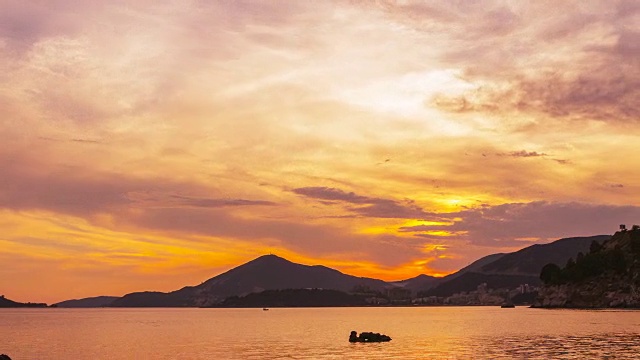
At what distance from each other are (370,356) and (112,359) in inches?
1846

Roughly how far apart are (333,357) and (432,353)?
59.2ft

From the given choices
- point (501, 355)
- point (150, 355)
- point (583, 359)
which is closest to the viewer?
point (583, 359)

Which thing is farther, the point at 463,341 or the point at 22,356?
the point at 463,341

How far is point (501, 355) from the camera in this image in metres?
113

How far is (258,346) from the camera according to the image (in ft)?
480

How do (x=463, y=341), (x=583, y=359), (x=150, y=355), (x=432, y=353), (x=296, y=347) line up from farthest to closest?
(x=463, y=341) < (x=296, y=347) < (x=150, y=355) < (x=432, y=353) < (x=583, y=359)

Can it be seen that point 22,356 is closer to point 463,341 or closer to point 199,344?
point 199,344

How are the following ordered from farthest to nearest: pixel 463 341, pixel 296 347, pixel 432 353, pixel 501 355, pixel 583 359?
1. pixel 463 341
2. pixel 296 347
3. pixel 432 353
4. pixel 501 355
5. pixel 583 359

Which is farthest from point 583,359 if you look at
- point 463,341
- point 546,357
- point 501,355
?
point 463,341

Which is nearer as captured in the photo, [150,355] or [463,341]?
[150,355]

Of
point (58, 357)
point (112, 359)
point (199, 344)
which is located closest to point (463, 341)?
point (199, 344)

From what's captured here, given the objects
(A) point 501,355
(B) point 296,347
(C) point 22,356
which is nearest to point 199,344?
(B) point 296,347

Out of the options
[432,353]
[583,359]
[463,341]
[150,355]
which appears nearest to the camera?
[583,359]

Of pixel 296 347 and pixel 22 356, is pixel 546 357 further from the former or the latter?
pixel 22 356
